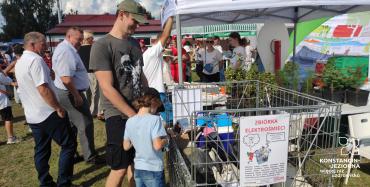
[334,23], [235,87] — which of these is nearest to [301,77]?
[235,87]

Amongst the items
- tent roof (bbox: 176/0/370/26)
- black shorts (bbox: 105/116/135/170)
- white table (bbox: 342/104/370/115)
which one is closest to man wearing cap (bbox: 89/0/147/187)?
black shorts (bbox: 105/116/135/170)

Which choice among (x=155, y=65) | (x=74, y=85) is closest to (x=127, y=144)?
(x=74, y=85)

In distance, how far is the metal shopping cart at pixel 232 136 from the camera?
2.50 meters

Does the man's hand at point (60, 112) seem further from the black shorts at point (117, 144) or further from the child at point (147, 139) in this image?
the child at point (147, 139)

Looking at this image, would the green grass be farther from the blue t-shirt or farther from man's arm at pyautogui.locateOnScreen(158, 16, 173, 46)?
man's arm at pyautogui.locateOnScreen(158, 16, 173, 46)

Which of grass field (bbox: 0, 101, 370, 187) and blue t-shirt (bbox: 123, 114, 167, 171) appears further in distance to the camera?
grass field (bbox: 0, 101, 370, 187)

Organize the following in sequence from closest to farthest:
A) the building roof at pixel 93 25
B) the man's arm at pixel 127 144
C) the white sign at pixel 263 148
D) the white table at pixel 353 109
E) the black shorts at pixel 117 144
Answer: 1. the white sign at pixel 263 148
2. the man's arm at pixel 127 144
3. the black shorts at pixel 117 144
4. the white table at pixel 353 109
5. the building roof at pixel 93 25

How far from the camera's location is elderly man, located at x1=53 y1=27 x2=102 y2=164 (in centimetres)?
397

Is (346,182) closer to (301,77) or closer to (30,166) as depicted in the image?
(301,77)

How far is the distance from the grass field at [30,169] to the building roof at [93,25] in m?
15.4

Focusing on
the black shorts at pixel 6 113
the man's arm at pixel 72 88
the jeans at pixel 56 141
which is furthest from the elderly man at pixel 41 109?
the black shorts at pixel 6 113
